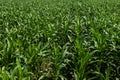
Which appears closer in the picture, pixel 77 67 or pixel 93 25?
pixel 77 67

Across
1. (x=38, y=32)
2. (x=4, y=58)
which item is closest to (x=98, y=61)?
(x=4, y=58)

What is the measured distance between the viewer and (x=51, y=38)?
19.6ft

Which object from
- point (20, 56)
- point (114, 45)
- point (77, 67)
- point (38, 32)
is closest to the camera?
point (77, 67)

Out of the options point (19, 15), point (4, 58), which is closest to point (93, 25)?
point (4, 58)

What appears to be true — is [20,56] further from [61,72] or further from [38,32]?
[38,32]

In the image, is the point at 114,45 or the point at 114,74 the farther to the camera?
the point at 114,45

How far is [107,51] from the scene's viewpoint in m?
4.80

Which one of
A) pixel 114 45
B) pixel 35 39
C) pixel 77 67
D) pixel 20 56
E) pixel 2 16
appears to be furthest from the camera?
pixel 2 16

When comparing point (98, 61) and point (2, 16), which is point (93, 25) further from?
point (2, 16)

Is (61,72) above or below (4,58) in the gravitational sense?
below

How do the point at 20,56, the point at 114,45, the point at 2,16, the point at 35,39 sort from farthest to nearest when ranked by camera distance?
the point at 2,16 → the point at 35,39 → the point at 114,45 → the point at 20,56

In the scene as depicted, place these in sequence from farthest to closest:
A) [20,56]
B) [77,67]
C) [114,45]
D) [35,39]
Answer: [35,39] → [114,45] → [20,56] → [77,67]

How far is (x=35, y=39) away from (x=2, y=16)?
383 cm

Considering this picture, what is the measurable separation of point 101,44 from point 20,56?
152 cm
